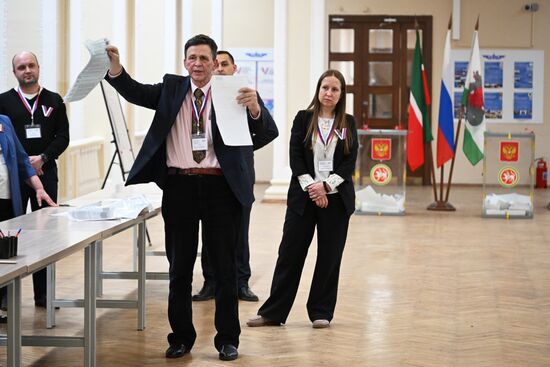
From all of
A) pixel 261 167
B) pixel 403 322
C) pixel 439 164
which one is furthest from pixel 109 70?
pixel 261 167

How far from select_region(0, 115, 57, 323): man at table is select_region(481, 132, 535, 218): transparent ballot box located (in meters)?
7.61

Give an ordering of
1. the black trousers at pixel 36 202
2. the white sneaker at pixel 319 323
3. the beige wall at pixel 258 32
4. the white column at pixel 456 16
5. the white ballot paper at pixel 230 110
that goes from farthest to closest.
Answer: the white column at pixel 456 16
the beige wall at pixel 258 32
the black trousers at pixel 36 202
the white sneaker at pixel 319 323
the white ballot paper at pixel 230 110

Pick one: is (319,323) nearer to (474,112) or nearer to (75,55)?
(75,55)

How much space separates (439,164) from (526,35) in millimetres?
5109

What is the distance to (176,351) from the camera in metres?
5.41

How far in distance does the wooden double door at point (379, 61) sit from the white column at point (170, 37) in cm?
347

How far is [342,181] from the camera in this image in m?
6.00

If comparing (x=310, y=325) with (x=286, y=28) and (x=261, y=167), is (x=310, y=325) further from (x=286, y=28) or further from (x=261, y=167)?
(x=261, y=167)

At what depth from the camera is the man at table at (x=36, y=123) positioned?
670 cm

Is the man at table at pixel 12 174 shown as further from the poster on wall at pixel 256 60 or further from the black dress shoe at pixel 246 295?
the poster on wall at pixel 256 60

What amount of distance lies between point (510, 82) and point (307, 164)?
Result: 40.0ft

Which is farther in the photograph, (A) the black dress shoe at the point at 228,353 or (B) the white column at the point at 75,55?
(B) the white column at the point at 75,55

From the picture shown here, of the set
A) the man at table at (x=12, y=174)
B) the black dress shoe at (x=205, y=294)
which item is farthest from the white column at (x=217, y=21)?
the man at table at (x=12, y=174)

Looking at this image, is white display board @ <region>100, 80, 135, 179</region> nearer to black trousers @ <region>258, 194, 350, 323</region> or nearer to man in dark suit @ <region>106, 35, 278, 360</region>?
black trousers @ <region>258, 194, 350, 323</region>
